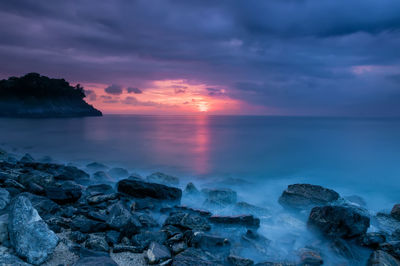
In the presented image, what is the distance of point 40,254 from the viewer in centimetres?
324

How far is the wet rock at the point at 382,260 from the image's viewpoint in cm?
381

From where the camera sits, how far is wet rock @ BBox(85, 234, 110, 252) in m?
3.77

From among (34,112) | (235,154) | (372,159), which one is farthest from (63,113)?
(372,159)

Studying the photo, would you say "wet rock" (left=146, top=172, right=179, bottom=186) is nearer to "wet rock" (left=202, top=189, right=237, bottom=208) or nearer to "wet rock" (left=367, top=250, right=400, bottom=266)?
"wet rock" (left=202, top=189, right=237, bottom=208)

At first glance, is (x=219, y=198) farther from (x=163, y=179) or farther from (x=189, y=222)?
(x=163, y=179)

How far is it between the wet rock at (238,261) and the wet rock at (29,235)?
279 cm

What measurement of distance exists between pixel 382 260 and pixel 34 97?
106m

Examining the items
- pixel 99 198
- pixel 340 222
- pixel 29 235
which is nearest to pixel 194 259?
pixel 29 235

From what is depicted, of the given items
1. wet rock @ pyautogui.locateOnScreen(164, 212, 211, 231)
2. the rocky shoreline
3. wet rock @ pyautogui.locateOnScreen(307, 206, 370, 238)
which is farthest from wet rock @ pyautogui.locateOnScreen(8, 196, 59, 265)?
wet rock @ pyautogui.locateOnScreen(307, 206, 370, 238)

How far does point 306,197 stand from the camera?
7324mm

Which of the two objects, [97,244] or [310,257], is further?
[310,257]

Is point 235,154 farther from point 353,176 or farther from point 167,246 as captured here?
point 167,246

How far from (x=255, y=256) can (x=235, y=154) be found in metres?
15.4

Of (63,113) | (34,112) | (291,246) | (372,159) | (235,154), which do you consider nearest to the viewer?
(291,246)
